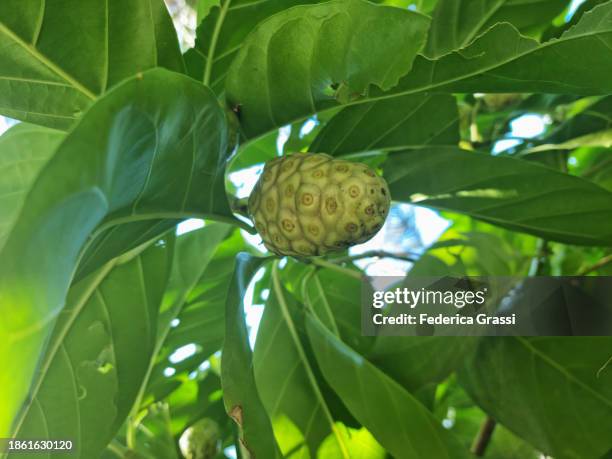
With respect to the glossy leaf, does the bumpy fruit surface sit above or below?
above

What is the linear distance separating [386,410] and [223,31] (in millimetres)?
503

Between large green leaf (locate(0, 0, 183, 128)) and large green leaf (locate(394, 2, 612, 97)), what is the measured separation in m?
0.26

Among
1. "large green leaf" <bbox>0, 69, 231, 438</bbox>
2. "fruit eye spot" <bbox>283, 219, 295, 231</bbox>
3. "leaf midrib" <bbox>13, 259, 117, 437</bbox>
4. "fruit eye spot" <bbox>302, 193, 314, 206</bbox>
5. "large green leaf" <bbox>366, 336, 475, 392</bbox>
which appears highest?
"large green leaf" <bbox>0, 69, 231, 438</bbox>

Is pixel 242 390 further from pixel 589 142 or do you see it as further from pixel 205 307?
pixel 589 142

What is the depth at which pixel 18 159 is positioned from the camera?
883mm

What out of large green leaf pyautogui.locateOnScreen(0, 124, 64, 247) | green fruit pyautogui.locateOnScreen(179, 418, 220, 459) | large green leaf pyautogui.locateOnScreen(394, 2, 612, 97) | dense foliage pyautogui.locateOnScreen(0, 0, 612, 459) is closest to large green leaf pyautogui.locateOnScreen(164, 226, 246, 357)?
dense foliage pyautogui.locateOnScreen(0, 0, 612, 459)

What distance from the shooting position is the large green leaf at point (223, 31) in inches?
27.6

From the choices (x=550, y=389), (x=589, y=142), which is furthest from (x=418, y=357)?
(x=589, y=142)

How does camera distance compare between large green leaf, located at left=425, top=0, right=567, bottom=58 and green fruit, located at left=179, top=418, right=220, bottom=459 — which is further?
green fruit, located at left=179, top=418, right=220, bottom=459

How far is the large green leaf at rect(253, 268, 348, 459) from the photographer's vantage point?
890 millimetres

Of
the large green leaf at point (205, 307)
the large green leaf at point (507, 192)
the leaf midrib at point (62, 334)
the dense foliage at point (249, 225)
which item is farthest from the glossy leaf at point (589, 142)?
the leaf midrib at point (62, 334)

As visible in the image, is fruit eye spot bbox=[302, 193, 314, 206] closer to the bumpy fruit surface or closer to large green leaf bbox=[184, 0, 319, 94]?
the bumpy fruit surface

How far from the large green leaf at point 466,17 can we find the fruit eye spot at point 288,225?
0.31 m

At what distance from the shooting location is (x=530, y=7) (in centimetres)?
86
